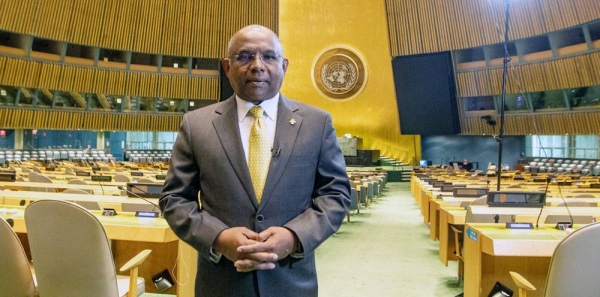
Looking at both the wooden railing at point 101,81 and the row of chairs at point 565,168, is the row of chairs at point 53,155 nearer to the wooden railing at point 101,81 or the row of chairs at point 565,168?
the wooden railing at point 101,81

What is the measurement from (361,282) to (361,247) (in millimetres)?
1756

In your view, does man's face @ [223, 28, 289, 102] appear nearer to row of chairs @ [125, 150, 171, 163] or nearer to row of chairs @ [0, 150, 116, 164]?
row of chairs @ [0, 150, 116, 164]

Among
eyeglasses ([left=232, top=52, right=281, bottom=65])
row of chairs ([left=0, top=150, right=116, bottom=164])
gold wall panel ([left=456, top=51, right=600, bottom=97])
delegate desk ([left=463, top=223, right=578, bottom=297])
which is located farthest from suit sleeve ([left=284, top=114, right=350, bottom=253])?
row of chairs ([left=0, top=150, right=116, bottom=164])

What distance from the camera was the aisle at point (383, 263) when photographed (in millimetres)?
4512

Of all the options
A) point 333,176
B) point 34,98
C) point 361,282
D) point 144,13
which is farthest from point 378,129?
point 333,176

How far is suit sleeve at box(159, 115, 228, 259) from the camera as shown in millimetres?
1441

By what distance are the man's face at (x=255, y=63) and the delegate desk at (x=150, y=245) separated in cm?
157

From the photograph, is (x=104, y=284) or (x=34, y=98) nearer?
(x=104, y=284)

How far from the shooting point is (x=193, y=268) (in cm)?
324

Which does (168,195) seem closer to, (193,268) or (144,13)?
(193,268)

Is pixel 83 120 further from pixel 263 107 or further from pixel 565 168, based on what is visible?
pixel 263 107

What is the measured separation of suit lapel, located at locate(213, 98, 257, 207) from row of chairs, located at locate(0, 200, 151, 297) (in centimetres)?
87

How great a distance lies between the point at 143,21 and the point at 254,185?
2029cm

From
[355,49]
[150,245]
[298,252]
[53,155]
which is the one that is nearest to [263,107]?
[298,252]
